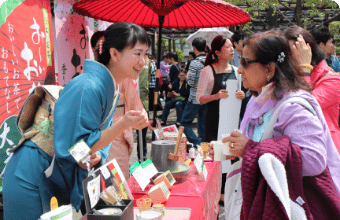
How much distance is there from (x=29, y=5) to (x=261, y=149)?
2.10 meters

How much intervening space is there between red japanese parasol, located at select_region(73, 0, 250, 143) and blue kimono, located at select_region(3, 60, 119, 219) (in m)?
1.25

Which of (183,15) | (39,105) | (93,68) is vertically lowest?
(39,105)

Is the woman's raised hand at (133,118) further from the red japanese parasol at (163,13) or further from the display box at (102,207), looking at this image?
the red japanese parasol at (163,13)

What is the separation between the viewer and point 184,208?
5.10 feet

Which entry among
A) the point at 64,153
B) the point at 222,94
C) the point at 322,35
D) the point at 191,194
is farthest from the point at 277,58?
the point at 322,35

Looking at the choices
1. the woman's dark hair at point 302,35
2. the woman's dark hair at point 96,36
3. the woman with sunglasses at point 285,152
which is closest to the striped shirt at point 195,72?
the woman's dark hair at point 96,36

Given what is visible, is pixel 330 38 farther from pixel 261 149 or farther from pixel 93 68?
pixel 93 68

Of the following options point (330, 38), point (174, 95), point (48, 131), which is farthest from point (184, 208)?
point (174, 95)

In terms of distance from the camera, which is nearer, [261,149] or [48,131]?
[261,149]

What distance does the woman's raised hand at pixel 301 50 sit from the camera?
68.6 inches

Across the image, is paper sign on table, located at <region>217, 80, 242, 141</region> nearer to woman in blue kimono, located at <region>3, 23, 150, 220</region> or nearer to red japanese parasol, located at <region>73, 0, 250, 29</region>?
red japanese parasol, located at <region>73, 0, 250, 29</region>

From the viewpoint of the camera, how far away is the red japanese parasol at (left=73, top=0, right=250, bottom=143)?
8.34ft

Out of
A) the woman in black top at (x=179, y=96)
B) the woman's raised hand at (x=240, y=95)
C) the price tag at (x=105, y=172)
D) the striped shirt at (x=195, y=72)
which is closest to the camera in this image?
the price tag at (x=105, y=172)

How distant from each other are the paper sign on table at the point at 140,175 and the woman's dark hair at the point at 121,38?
636 mm
